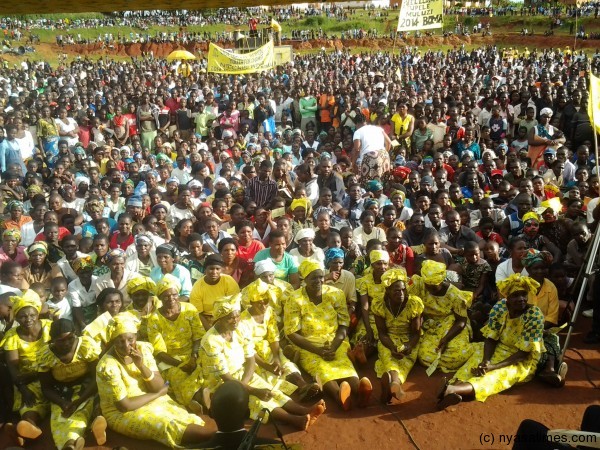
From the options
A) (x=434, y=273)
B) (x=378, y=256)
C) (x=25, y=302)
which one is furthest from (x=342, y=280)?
(x=25, y=302)

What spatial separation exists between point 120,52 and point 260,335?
132 ft

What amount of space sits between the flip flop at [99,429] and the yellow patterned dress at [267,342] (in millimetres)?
1220

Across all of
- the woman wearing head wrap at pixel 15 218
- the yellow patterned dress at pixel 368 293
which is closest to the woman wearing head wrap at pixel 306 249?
the yellow patterned dress at pixel 368 293

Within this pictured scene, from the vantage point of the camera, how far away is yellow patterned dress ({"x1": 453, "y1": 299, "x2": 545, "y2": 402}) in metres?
4.16

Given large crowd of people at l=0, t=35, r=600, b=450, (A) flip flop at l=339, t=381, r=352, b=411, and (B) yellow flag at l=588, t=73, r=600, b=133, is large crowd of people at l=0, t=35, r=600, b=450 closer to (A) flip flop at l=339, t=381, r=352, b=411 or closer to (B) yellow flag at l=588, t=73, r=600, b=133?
(A) flip flop at l=339, t=381, r=352, b=411

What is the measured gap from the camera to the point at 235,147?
34.0ft

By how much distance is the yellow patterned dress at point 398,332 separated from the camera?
4590 millimetres

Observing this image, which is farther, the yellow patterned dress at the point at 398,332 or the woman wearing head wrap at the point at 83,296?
the woman wearing head wrap at the point at 83,296

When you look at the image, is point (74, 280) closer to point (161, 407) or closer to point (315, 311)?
point (161, 407)

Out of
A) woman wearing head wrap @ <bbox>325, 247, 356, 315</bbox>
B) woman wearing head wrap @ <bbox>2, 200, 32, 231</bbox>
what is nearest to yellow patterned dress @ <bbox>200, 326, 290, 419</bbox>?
woman wearing head wrap @ <bbox>325, 247, 356, 315</bbox>

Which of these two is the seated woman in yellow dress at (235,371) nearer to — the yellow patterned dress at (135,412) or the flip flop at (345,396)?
Result: the flip flop at (345,396)

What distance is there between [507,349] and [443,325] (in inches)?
23.6

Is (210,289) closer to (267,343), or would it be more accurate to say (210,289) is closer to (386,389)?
(267,343)

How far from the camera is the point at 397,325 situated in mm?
4785
